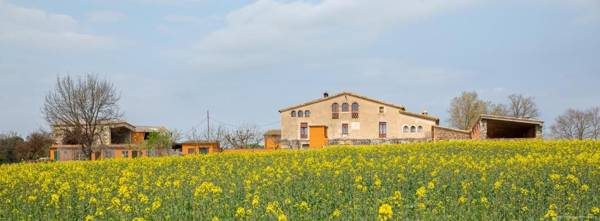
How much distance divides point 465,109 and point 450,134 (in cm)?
3479

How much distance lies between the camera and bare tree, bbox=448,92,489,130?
8200 centimetres

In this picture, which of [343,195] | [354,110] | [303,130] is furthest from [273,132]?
[343,195]

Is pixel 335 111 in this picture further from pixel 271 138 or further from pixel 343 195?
pixel 343 195

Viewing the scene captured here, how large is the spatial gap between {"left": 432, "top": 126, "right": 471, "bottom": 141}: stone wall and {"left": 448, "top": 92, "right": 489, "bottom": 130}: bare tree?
102ft

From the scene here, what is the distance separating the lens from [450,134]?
1964 inches

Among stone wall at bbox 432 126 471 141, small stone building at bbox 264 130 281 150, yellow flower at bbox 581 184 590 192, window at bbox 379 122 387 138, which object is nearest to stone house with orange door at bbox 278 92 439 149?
window at bbox 379 122 387 138

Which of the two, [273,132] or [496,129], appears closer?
[496,129]

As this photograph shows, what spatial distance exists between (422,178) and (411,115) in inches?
1674

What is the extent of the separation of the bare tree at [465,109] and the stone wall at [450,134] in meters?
31.2

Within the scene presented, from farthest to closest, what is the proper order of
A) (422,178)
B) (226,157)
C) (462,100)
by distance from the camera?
(462,100) → (226,157) → (422,178)

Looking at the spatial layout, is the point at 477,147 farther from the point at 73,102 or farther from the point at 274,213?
the point at 73,102

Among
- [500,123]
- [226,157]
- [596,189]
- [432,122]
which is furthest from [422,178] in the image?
[432,122]

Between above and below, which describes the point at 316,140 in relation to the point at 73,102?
below

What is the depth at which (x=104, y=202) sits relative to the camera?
1302cm
